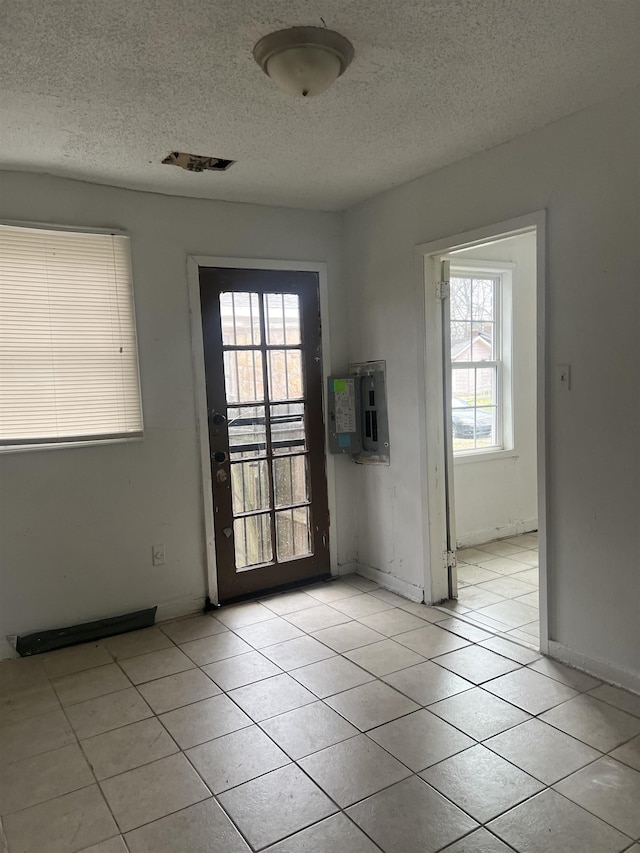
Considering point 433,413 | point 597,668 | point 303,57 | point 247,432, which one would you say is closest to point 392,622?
point 597,668

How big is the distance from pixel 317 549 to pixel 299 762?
6.48ft

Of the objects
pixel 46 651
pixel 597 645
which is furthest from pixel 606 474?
pixel 46 651

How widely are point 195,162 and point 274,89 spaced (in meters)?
0.92

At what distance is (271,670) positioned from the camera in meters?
2.99

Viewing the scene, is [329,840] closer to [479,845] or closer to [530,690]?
[479,845]

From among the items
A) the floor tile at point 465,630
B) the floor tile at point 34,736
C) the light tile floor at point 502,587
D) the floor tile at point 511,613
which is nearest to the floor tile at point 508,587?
the light tile floor at point 502,587

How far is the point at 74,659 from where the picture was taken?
3.21m

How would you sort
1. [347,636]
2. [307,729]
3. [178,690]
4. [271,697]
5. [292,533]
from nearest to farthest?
[307,729]
[271,697]
[178,690]
[347,636]
[292,533]

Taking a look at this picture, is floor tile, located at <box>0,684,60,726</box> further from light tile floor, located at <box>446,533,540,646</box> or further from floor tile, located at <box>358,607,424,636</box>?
light tile floor, located at <box>446,533,540,646</box>

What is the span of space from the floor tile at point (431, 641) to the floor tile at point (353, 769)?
2.69 feet

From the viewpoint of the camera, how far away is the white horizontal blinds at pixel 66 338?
3.20m

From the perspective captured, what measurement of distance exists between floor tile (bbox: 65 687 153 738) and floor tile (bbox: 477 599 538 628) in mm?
1919

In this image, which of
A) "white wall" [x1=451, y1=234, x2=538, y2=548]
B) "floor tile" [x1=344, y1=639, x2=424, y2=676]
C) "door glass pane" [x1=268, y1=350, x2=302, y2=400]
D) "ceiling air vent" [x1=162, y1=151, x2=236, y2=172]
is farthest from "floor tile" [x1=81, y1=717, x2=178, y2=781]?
"white wall" [x1=451, y1=234, x2=538, y2=548]

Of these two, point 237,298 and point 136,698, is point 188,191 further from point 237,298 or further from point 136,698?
point 136,698
